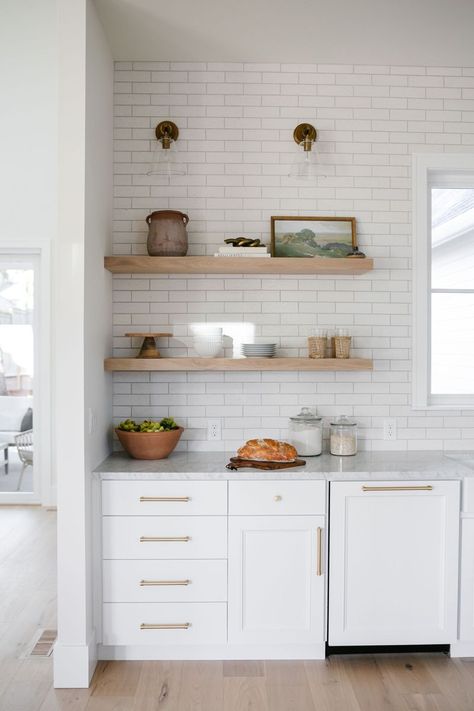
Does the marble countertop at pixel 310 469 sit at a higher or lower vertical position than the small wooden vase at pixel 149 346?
lower

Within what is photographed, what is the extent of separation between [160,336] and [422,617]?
1.83 meters

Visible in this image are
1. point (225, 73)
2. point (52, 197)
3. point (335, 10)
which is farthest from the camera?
point (52, 197)

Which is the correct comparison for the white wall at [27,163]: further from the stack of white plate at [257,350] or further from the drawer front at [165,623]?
the drawer front at [165,623]

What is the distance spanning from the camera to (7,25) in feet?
12.9

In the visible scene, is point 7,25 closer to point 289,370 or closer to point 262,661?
point 289,370

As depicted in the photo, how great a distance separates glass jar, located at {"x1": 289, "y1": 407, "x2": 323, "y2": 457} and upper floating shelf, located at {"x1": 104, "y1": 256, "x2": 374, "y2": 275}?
0.76 meters

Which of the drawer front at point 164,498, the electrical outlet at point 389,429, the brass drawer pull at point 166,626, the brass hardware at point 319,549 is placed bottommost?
the brass drawer pull at point 166,626

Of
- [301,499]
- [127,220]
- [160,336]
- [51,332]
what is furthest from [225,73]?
[51,332]

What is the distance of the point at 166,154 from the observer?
3.20 meters

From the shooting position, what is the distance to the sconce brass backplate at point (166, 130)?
314 cm

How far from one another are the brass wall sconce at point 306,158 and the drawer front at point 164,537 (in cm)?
182

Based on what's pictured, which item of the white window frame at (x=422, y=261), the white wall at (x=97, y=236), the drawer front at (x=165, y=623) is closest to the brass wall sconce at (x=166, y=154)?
the white wall at (x=97, y=236)

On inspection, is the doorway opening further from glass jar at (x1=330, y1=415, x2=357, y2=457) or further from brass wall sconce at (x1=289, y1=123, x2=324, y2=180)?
glass jar at (x1=330, y1=415, x2=357, y2=457)

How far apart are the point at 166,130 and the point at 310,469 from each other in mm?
1868
